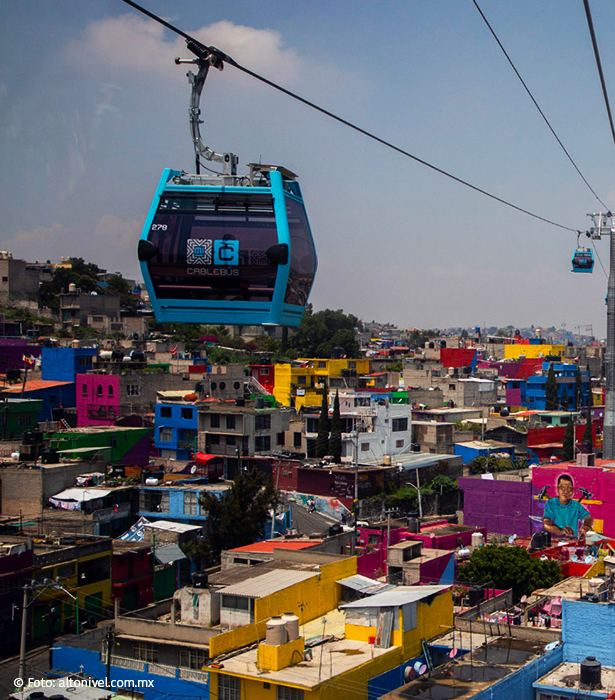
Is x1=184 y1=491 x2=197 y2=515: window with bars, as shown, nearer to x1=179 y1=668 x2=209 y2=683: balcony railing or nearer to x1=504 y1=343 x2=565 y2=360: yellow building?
x1=179 y1=668 x2=209 y2=683: balcony railing

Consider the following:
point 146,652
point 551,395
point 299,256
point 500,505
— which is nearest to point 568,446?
point 500,505

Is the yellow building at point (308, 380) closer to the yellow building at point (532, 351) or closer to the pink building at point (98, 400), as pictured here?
the pink building at point (98, 400)

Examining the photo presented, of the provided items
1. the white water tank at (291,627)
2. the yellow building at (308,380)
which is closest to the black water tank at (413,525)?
the white water tank at (291,627)

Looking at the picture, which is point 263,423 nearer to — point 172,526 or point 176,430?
point 176,430

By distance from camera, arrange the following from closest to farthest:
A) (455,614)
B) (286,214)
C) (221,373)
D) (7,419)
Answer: (286,214) < (455,614) < (7,419) < (221,373)

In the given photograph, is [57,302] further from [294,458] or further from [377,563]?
[377,563]

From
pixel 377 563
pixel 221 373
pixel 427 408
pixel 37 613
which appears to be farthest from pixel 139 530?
pixel 427 408

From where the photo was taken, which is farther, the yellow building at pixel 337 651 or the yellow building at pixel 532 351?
the yellow building at pixel 532 351
